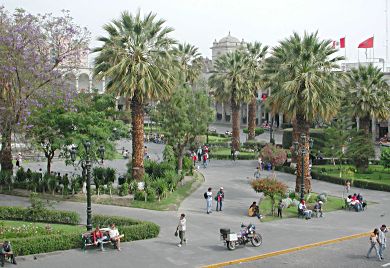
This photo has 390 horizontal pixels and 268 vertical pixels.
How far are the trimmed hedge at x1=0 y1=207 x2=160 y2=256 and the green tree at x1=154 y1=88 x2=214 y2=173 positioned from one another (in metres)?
16.9

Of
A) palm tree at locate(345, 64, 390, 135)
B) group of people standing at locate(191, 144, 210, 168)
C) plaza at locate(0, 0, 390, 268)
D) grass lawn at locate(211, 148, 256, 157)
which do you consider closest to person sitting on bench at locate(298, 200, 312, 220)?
plaza at locate(0, 0, 390, 268)

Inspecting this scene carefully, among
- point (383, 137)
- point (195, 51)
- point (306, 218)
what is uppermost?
point (195, 51)

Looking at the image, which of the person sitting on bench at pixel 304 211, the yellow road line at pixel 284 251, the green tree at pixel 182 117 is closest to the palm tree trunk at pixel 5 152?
the green tree at pixel 182 117

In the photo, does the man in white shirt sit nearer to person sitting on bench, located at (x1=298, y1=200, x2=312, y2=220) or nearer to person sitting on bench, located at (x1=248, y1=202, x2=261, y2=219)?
person sitting on bench, located at (x1=248, y1=202, x2=261, y2=219)

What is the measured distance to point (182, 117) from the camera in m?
40.7

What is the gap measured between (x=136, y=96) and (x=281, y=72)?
9.57 m

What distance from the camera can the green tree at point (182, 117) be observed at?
134 feet

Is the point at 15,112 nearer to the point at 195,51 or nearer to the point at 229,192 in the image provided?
the point at 229,192

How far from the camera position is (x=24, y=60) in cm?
2884

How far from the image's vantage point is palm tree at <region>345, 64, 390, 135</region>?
43.5 m

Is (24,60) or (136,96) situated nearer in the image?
(24,60)

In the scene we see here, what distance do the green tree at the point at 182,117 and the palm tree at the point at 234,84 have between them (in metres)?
14.2

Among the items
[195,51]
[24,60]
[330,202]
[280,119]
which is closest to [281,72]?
[330,202]

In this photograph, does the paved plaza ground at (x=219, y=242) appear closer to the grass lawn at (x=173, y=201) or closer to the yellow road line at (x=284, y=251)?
the yellow road line at (x=284, y=251)
